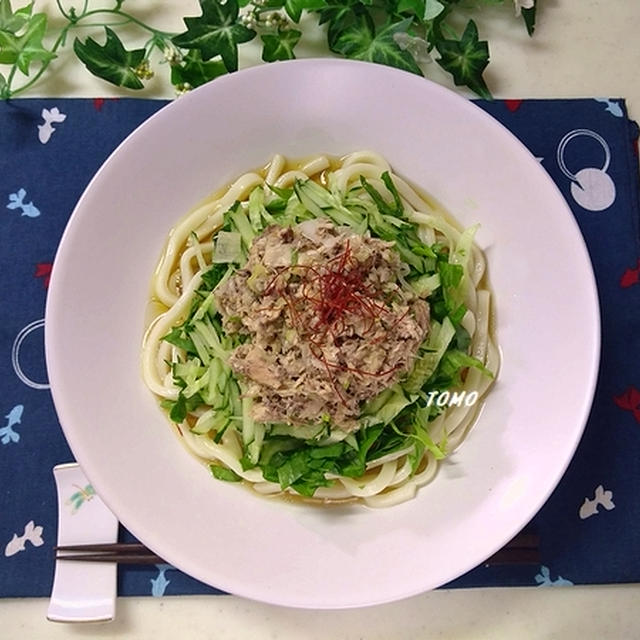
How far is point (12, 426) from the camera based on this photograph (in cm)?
256

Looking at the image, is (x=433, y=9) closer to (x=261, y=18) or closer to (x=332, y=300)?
(x=261, y=18)

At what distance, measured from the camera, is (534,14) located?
287cm

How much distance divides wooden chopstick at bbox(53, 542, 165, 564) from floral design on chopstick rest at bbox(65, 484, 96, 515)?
14cm

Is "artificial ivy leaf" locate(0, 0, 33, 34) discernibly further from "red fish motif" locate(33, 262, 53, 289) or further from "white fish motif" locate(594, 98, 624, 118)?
"white fish motif" locate(594, 98, 624, 118)

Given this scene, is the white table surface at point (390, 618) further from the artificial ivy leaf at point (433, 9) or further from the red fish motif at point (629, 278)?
the artificial ivy leaf at point (433, 9)

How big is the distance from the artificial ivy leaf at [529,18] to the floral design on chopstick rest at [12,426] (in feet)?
7.99

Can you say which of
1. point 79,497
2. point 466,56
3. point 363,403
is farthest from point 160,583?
point 466,56

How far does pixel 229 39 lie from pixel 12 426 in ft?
5.27

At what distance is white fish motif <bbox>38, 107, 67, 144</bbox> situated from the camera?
2.72 metres

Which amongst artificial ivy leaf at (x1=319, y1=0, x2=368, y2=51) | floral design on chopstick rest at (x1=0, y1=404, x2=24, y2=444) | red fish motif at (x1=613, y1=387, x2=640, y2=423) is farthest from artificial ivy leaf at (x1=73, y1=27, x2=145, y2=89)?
red fish motif at (x1=613, y1=387, x2=640, y2=423)

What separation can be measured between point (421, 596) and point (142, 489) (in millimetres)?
1059

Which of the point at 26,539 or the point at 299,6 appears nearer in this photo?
the point at 26,539

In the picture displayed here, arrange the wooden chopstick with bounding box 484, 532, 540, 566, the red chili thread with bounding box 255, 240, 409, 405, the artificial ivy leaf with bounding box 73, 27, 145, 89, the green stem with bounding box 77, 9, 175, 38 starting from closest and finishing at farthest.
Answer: the red chili thread with bounding box 255, 240, 409, 405
the wooden chopstick with bounding box 484, 532, 540, 566
the artificial ivy leaf with bounding box 73, 27, 145, 89
the green stem with bounding box 77, 9, 175, 38

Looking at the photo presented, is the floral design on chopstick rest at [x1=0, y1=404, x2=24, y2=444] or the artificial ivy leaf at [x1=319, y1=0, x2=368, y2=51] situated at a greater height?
the artificial ivy leaf at [x1=319, y1=0, x2=368, y2=51]
